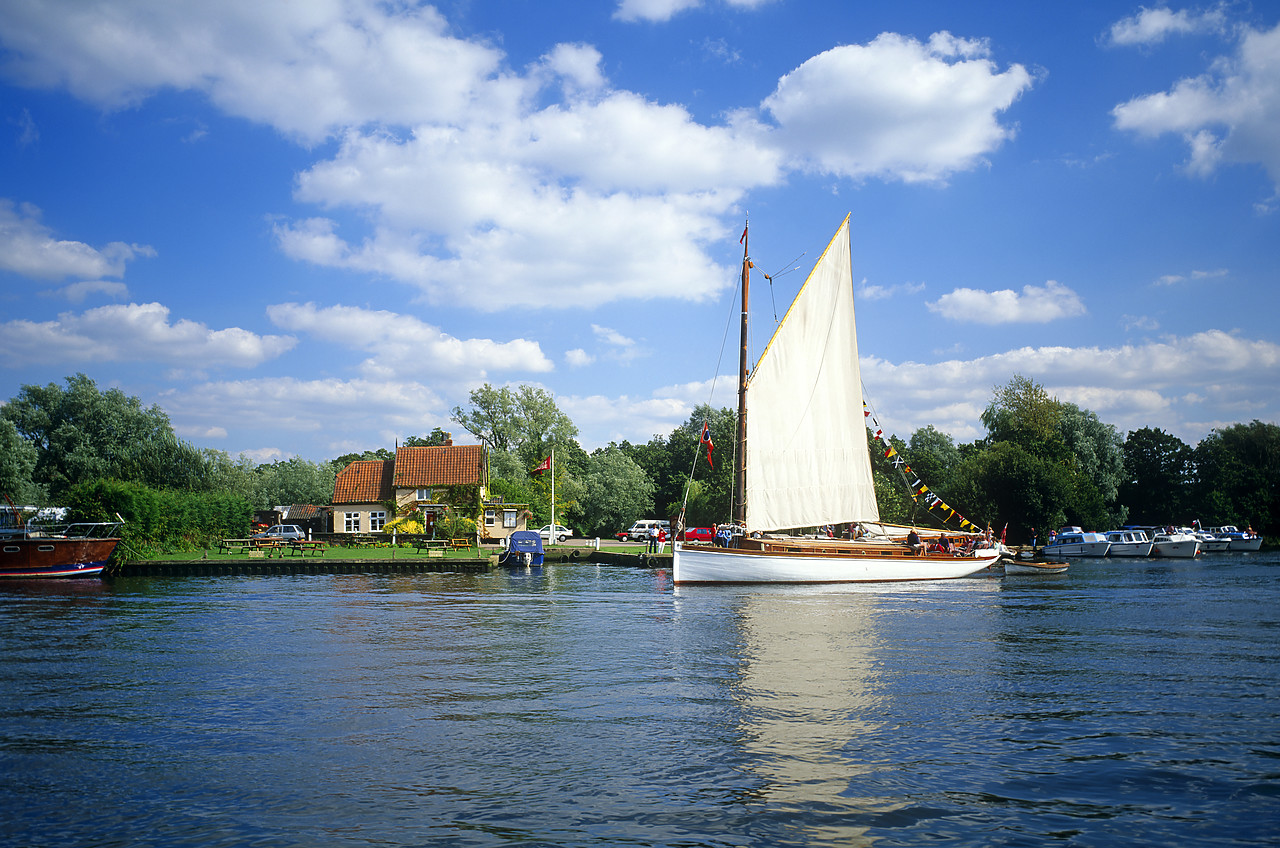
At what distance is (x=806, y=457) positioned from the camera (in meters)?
38.0

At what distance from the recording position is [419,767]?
9664 mm

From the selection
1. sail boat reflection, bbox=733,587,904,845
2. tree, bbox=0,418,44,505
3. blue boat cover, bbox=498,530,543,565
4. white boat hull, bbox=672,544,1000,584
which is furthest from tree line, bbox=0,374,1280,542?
sail boat reflection, bbox=733,587,904,845

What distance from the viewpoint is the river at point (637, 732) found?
798 cm

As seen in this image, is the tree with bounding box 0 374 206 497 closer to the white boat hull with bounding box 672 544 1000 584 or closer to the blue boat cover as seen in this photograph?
the blue boat cover

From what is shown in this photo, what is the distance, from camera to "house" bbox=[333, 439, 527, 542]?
6731 cm

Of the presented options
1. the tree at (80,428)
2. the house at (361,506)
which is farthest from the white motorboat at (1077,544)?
the tree at (80,428)

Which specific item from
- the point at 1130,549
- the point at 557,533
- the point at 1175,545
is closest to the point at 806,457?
the point at 557,533

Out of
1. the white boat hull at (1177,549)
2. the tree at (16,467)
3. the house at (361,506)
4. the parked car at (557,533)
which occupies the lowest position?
the white boat hull at (1177,549)

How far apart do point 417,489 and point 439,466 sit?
2.68 m

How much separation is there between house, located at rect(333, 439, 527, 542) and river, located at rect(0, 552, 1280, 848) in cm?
4420

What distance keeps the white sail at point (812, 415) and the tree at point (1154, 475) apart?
63673 millimetres

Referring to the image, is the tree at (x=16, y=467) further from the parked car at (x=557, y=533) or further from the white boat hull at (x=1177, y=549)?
the white boat hull at (x=1177, y=549)

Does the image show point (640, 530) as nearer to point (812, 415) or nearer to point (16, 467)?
point (812, 415)

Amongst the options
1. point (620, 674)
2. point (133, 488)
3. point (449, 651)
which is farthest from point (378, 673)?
point (133, 488)
